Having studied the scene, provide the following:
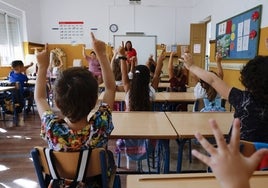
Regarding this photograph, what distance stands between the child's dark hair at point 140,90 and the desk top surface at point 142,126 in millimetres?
342

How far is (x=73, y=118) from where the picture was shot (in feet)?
3.79

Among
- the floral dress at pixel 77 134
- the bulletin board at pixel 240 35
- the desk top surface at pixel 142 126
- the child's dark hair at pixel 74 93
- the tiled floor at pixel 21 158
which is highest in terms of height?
the bulletin board at pixel 240 35

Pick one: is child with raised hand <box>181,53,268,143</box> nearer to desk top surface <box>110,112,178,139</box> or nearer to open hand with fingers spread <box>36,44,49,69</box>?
desk top surface <box>110,112,178,139</box>

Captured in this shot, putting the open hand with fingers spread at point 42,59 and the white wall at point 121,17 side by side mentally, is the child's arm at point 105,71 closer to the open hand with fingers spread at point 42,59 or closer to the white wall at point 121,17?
the open hand with fingers spread at point 42,59

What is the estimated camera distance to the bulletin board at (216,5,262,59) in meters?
4.27

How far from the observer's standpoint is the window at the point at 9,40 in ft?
21.6

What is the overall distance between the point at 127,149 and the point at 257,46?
3209mm

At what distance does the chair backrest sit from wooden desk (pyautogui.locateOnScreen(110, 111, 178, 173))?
0.45m

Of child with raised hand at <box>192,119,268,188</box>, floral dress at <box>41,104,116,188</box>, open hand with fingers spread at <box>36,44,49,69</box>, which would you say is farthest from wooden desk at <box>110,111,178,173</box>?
child with raised hand at <box>192,119,268,188</box>

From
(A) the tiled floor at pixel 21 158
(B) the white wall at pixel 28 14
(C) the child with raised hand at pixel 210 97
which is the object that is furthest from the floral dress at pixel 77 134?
(B) the white wall at pixel 28 14

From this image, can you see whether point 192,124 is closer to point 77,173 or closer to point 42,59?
point 77,173

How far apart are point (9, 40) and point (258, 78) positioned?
719 centimetres

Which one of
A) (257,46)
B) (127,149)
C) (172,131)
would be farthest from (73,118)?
(257,46)

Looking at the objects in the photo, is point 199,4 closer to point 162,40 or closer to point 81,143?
point 162,40
